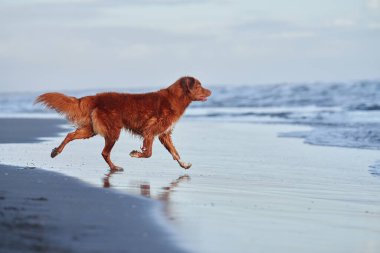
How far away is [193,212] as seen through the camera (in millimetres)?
5754

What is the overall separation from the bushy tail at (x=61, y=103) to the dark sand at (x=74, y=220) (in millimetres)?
2063

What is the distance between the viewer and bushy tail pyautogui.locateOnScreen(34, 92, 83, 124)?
364 inches

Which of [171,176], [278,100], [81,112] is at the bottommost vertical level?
[278,100]

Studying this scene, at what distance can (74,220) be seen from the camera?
5.11 metres

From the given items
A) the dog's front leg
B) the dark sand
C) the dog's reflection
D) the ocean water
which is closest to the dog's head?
the dog's front leg

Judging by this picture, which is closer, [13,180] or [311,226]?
[311,226]

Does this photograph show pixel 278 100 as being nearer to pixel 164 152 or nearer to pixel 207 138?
pixel 207 138

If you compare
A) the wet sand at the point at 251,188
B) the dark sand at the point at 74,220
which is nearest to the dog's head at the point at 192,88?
the wet sand at the point at 251,188

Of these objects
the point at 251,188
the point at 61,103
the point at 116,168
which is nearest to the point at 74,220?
the point at 251,188

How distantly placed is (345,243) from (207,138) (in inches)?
406

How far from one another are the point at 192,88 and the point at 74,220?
16.2ft

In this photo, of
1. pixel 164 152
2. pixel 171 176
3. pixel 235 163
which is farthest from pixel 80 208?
pixel 164 152

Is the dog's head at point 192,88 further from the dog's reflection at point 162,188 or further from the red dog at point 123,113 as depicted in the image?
the dog's reflection at point 162,188

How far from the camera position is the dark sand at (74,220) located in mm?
4355
